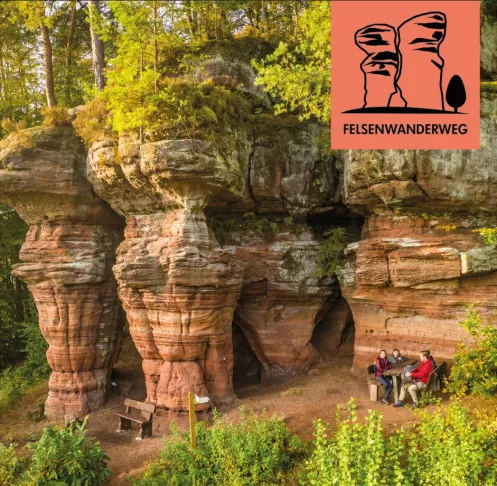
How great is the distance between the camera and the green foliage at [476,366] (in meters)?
10.4

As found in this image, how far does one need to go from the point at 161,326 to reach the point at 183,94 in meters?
7.10

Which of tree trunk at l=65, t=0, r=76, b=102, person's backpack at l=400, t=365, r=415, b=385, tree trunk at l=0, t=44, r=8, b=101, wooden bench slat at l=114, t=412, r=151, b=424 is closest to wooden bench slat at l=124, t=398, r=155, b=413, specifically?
wooden bench slat at l=114, t=412, r=151, b=424

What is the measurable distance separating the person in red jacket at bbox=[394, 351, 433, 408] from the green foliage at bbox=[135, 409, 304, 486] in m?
3.38

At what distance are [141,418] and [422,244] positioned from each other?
10151 millimetres

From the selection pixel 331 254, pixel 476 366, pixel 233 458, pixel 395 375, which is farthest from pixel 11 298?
pixel 476 366

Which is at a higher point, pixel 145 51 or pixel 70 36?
pixel 70 36

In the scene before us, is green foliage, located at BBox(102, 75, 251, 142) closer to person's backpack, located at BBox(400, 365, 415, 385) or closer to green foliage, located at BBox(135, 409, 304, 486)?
green foliage, located at BBox(135, 409, 304, 486)

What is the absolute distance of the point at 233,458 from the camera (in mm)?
9305

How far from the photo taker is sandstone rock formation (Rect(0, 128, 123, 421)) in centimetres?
1470

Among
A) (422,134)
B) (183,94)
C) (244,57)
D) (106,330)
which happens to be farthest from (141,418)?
(244,57)

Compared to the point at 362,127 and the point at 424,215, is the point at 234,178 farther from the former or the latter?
the point at 424,215

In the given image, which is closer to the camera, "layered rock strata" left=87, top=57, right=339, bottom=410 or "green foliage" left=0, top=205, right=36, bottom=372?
"layered rock strata" left=87, top=57, right=339, bottom=410

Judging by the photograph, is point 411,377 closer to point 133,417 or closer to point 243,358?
point 243,358

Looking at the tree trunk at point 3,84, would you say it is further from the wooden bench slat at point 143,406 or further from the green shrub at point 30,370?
the wooden bench slat at point 143,406
